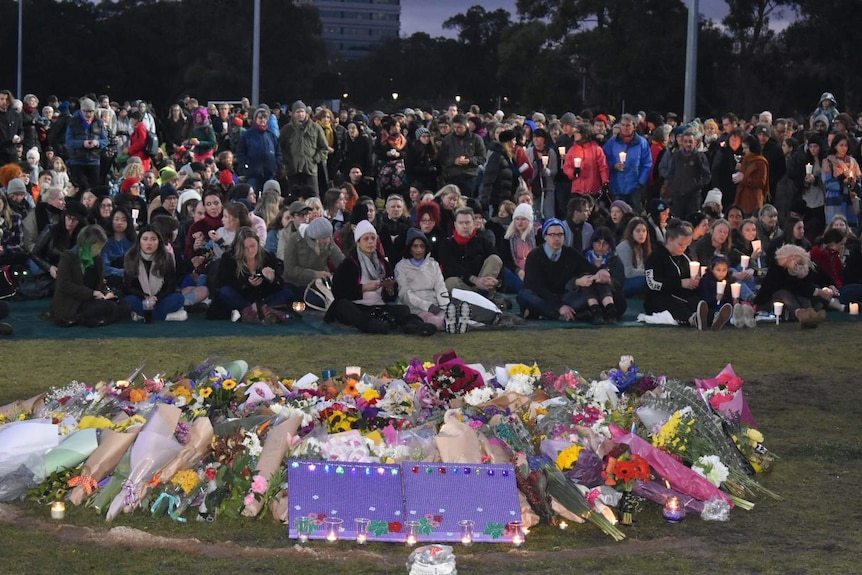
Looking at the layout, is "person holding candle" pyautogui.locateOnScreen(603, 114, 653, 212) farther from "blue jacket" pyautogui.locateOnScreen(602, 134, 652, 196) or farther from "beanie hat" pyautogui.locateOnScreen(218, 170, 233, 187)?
"beanie hat" pyautogui.locateOnScreen(218, 170, 233, 187)

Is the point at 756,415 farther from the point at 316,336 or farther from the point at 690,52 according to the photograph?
the point at 690,52

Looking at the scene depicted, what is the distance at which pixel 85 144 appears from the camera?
20062mm

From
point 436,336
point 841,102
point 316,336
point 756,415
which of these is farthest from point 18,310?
point 841,102

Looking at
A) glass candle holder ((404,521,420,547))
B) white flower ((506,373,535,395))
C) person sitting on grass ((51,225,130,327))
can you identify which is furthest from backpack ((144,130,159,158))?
glass candle holder ((404,521,420,547))

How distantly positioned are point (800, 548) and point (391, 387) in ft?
8.80

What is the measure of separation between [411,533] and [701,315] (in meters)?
7.33

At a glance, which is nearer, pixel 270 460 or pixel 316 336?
pixel 270 460

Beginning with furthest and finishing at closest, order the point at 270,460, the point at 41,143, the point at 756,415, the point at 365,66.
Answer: the point at 365,66 < the point at 41,143 < the point at 756,415 < the point at 270,460

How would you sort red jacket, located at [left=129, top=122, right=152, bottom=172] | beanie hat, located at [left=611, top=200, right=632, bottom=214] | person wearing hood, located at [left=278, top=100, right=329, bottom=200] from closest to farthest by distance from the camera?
beanie hat, located at [left=611, top=200, right=632, bottom=214] → person wearing hood, located at [left=278, top=100, right=329, bottom=200] → red jacket, located at [left=129, top=122, right=152, bottom=172]

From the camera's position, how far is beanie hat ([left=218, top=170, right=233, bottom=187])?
1959 centimetres

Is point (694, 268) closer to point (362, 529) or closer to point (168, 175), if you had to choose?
point (362, 529)

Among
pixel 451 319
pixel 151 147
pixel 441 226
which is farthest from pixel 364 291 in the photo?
pixel 151 147

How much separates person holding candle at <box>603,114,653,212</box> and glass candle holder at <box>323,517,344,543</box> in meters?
12.6

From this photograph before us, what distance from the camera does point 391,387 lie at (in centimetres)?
797
